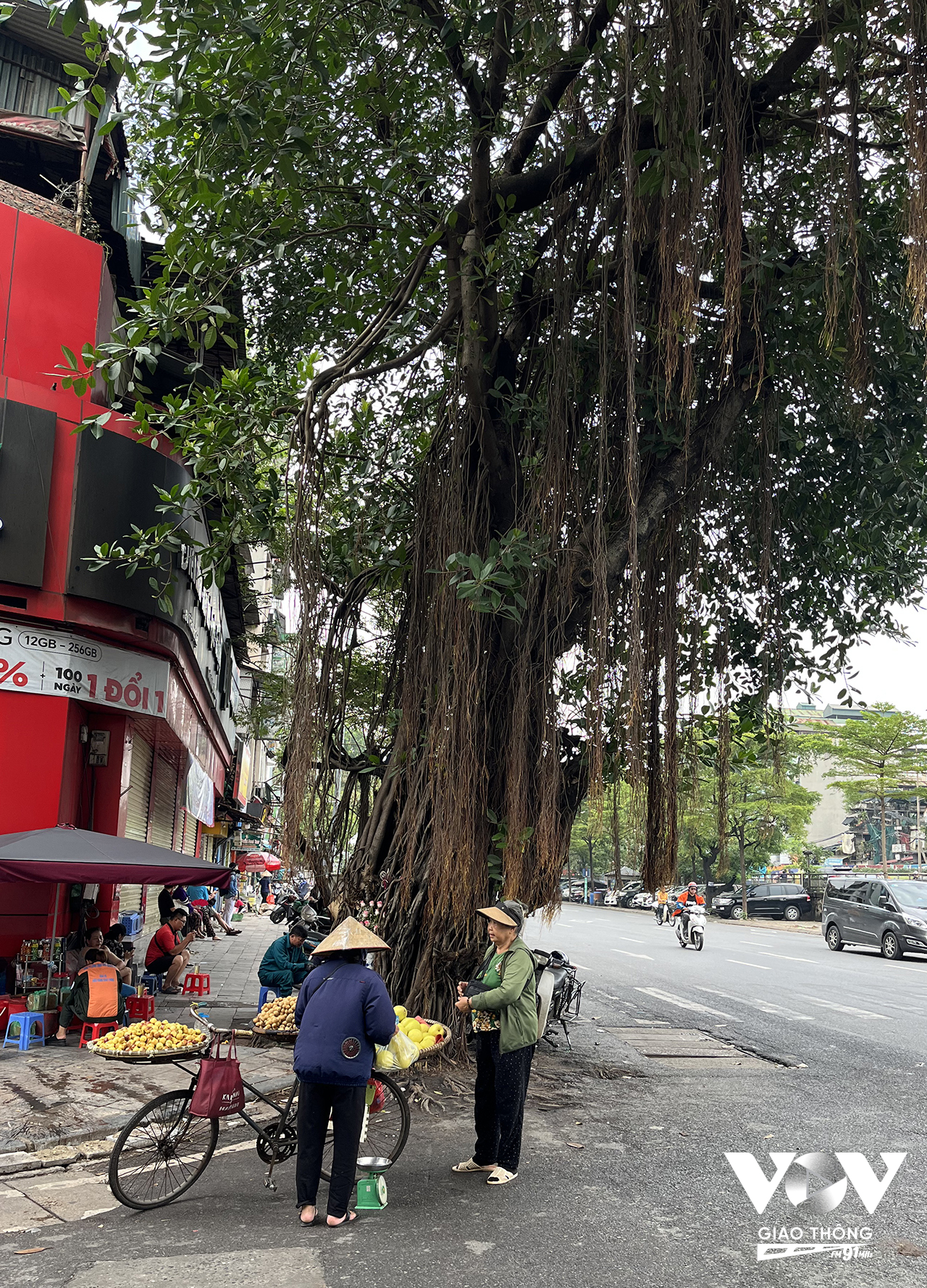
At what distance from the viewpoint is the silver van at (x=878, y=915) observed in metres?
18.9

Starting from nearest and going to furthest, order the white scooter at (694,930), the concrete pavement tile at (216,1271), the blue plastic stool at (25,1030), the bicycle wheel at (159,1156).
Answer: the concrete pavement tile at (216,1271), the bicycle wheel at (159,1156), the blue plastic stool at (25,1030), the white scooter at (694,930)

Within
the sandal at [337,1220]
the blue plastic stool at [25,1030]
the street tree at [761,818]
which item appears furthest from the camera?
the street tree at [761,818]

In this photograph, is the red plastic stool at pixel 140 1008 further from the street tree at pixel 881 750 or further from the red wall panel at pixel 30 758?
Answer: the street tree at pixel 881 750

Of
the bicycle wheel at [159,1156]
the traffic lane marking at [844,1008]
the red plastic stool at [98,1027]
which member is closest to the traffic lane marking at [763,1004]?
the traffic lane marking at [844,1008]

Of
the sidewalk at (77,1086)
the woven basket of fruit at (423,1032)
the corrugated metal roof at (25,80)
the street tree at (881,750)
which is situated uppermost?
the corrugated metal roof at (25,80)

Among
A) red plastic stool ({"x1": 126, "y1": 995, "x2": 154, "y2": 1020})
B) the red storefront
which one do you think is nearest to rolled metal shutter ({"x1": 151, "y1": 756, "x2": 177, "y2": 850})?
the red storefront

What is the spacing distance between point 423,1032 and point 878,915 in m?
→ 16.0

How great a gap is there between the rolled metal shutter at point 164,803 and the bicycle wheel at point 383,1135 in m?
10.2

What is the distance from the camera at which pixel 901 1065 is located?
8.96 metres

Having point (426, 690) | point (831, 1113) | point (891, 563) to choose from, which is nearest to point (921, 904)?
point (891, 563)

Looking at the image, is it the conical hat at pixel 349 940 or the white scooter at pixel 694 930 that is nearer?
the conical hat at pixel 349 940

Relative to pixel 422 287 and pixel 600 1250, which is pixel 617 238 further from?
pixel 600 1250

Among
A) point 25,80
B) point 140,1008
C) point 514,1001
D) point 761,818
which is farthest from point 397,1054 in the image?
point 761,818

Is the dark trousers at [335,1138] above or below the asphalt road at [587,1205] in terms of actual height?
above
